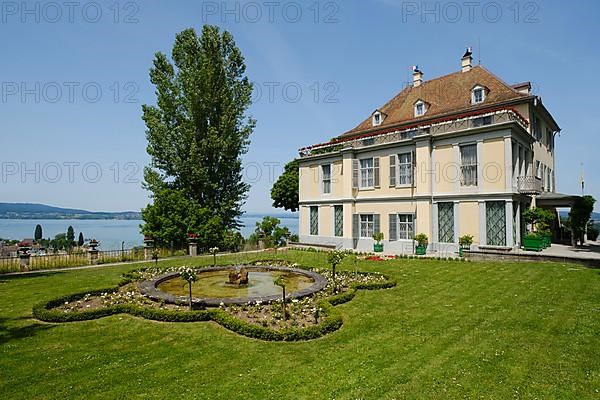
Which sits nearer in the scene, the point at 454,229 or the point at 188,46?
the point at 454,229

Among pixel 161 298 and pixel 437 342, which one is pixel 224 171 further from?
pixel 437 342

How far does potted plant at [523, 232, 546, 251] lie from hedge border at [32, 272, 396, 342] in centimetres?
1340

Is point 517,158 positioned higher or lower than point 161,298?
higher

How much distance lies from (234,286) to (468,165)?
15172 millimetres

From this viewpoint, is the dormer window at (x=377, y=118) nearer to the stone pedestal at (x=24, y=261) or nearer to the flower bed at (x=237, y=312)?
the flower bed at (x=237, y=312)

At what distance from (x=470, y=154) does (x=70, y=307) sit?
64.9ft

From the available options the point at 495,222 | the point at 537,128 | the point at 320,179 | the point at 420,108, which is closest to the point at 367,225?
the point at 320,179

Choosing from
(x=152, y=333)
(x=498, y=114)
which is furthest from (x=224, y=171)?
(x=152, y=333)

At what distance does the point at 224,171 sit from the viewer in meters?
26.7

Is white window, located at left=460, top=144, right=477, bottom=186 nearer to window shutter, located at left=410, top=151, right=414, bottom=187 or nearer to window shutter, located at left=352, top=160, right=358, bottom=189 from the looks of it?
window shutter, located at left=410, top=151, right=414, bottom=187

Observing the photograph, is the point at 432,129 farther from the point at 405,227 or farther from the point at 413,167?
the point at 405,227

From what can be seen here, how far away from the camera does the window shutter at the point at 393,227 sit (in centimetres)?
2247

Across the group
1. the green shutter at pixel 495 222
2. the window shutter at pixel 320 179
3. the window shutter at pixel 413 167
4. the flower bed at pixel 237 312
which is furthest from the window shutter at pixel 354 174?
the flower bed at pixel 237 312

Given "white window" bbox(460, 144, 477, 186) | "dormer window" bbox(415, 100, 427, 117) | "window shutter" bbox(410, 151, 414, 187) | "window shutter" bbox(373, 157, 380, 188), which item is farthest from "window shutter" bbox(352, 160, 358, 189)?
"white window" bbox(460, 144, 477, 186)
